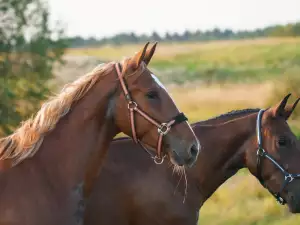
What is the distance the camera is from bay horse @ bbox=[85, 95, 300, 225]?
5793mm

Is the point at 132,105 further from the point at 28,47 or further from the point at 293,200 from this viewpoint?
the point at 28,47

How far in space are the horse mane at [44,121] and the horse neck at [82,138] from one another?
0.04 m

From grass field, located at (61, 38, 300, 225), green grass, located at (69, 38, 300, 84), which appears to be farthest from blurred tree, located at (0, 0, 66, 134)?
green grass, located at (69, 38, 300, 84)

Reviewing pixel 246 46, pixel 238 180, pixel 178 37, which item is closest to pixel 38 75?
pixel 238 180

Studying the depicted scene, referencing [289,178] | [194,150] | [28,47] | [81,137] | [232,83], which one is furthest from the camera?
[232,83]

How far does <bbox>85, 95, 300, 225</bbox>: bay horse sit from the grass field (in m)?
1.22

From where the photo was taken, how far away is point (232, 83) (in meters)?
39.6

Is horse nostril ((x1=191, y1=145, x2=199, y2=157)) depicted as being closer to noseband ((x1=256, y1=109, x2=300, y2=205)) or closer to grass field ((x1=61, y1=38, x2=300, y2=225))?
grass field ((x1=61, y1=38, x2=300, y2=225))

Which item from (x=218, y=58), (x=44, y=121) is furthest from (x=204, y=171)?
(x=218, y=58)

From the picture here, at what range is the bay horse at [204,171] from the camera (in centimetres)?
579

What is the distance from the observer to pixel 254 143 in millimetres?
5969

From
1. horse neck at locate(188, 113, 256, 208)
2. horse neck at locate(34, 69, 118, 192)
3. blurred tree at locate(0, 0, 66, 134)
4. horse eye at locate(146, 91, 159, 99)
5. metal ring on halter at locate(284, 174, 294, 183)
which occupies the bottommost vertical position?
blurred tree at locate(0, 0, 66, 134)

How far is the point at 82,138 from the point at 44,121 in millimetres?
297

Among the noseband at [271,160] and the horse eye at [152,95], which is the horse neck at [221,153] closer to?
the noseband at [271,160]
